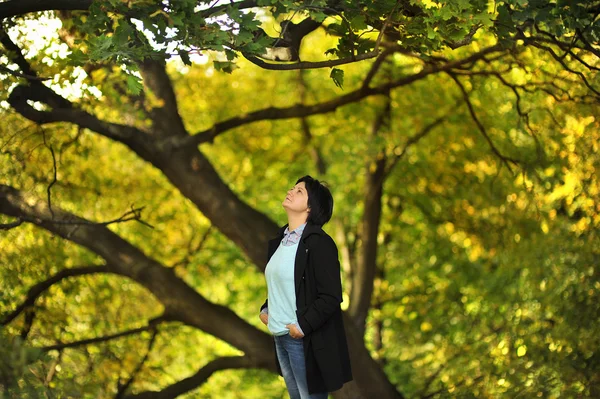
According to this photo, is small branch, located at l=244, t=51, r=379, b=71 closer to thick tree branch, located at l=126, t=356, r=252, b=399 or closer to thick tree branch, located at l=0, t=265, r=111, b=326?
thick tree branch, located at l=0, t=265, r=111, b=326

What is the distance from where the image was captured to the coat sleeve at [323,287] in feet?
16.1

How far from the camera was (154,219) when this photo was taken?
14148 millimetres

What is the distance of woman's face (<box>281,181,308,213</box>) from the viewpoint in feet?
17.0

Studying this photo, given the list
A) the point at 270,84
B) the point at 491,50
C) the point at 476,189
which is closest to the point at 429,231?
the point at 476,189

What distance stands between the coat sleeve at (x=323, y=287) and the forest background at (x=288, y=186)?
1165 mm

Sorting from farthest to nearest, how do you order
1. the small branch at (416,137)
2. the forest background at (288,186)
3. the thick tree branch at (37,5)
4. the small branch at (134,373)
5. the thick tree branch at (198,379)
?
1. the small branch at (416,137)
2. the small branch at (134,373)
3. the thick tree branch at (198,379)
4. the forest background at (288,186)
5. the thick tree branch at (37,5)

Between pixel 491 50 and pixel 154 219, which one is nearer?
pixel 491 50

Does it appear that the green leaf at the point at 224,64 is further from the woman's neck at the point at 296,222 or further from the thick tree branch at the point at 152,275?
the thick tree branch at the point at 152,275

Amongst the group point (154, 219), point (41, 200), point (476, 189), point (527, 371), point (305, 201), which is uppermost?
point (154, 219)

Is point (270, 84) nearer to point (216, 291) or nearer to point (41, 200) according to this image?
point (216, 291)

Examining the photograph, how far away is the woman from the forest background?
113 cm

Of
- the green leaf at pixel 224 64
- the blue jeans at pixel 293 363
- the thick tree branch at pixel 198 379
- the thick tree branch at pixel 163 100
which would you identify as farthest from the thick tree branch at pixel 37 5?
the thick tree branch at pixel 198 379

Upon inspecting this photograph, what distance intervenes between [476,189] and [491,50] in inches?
198

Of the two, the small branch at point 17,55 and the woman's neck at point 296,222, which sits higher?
the small branch at point 17,55
